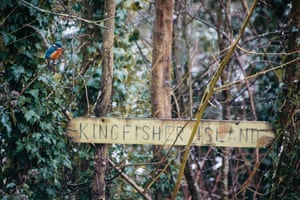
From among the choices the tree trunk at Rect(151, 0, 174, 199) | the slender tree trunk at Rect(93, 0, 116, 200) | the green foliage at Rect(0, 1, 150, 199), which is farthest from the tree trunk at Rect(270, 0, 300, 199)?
the green foliage at Rect(0, 1, 150, 199)

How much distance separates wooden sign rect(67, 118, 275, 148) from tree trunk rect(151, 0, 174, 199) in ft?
3.09

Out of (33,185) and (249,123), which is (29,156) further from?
(249,123)

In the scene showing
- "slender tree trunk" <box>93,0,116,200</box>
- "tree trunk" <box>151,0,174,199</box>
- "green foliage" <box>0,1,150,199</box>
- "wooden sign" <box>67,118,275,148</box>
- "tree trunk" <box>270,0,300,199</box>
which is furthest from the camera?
"tree trunk" <box>151,0,174,199</box>

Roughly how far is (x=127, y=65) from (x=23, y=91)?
1610 millimetres

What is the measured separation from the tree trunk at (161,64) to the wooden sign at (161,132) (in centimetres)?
94

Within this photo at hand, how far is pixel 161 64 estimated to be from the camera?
4375 millimetres

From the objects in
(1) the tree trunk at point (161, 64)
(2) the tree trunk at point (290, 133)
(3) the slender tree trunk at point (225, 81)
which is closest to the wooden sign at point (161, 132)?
(2) the tree trunk at point (290, 133)

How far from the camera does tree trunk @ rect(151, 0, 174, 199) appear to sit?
4.30 m

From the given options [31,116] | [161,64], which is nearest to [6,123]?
[31,116]

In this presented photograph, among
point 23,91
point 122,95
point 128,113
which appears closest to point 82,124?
point 23,91

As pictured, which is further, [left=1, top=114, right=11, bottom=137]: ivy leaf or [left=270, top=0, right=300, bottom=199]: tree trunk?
[left=270, top=0, right=300, bottom=199]: tree trunk

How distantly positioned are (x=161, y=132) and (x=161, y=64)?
116 centimetres

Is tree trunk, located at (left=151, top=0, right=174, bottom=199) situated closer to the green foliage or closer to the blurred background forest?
the blurred background forest

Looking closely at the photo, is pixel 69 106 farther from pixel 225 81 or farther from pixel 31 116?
pixel 225 81
